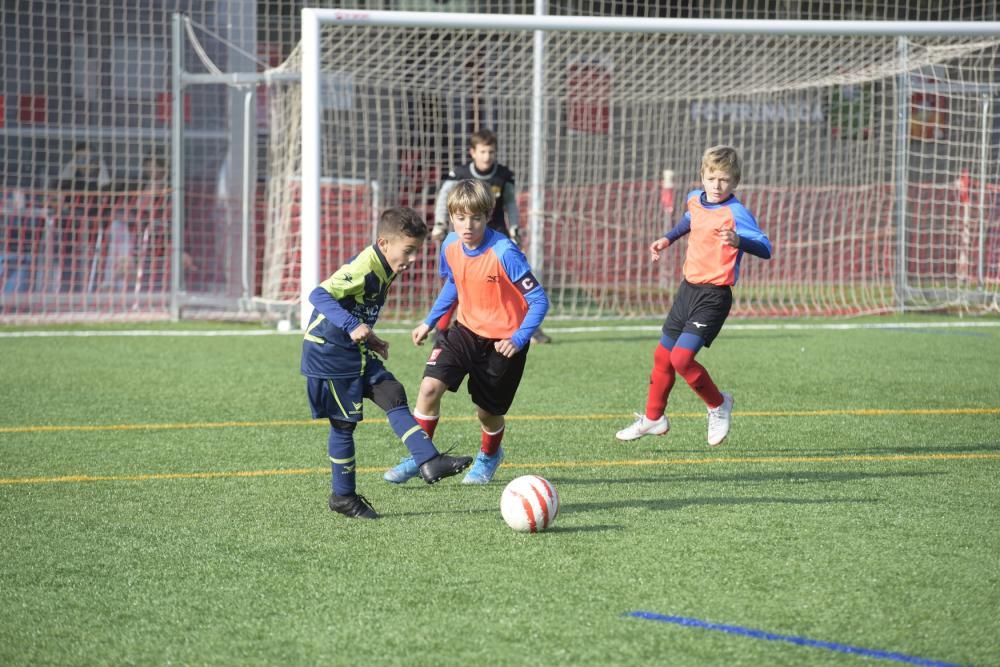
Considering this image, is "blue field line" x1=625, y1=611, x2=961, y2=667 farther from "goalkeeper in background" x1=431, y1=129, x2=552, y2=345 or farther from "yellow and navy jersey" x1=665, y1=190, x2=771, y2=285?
"goalkeeper in background" x1=431, y1=129, x2=552, y2=345

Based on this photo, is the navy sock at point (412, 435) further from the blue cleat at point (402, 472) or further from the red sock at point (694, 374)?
the red sock at point (694, 374)

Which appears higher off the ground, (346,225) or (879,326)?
(346,225)

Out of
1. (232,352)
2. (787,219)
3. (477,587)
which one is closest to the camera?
(477,587)

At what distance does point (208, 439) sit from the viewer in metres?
6.89

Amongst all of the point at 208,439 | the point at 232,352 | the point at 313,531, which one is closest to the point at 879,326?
the point at 232,352

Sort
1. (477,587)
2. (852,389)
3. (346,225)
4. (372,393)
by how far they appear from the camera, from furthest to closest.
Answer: (346,225)
(852,389)
(372,393)
(477,587)

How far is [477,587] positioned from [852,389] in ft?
17.8

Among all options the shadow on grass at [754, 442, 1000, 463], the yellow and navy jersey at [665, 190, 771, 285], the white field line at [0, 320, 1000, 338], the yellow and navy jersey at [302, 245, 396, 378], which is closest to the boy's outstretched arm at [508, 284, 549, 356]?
the yellow and navy jersey at [302, 245, 396, 378]

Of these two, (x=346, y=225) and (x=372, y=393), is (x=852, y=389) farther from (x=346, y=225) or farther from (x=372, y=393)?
(x=346, y=225)

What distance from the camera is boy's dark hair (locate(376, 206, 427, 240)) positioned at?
17.0 ft

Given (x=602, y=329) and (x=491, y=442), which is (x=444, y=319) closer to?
(x=491, y=442)

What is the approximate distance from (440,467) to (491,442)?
2.92ft

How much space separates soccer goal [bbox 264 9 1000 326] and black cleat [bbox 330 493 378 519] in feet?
28.8

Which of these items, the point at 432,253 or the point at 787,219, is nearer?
the point at 432,253
